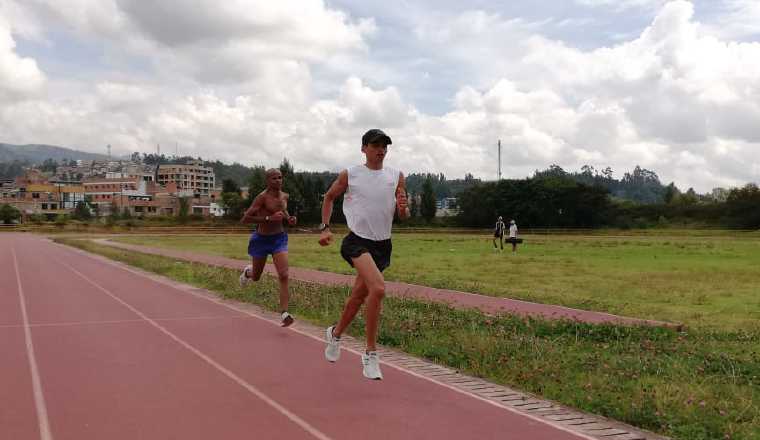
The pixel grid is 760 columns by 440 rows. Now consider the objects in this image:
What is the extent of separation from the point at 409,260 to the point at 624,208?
71.4 meters

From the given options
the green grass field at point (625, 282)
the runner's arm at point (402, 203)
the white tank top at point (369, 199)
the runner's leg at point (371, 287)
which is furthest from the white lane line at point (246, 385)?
the green grass field at point (625, 282)

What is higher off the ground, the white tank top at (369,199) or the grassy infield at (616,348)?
the white tank top at (369,199)

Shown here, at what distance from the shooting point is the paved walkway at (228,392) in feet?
15.3

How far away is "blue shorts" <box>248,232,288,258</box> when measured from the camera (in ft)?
31.3

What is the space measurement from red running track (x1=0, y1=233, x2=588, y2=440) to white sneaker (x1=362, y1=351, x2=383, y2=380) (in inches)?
3.6

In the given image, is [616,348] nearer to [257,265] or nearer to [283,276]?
[283,276]

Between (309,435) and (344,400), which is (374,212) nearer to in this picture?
(344,400)

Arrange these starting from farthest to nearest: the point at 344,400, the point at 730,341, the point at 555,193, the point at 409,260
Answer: the point at 555,193
the point at 409,260
the point at 730,341
the point at 344,400

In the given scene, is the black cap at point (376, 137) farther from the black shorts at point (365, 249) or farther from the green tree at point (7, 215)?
the green tree at point (7, 215)

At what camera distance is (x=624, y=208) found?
299ft

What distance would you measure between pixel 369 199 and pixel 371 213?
12 centimetres

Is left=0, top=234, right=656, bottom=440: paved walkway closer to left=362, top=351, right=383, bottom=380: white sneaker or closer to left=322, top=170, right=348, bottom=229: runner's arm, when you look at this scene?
left=362, top=351, right=383, bottom=380: white sneaker

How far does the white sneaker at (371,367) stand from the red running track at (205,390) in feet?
0.30

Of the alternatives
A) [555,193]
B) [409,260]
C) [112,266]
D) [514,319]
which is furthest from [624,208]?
[514,319]
